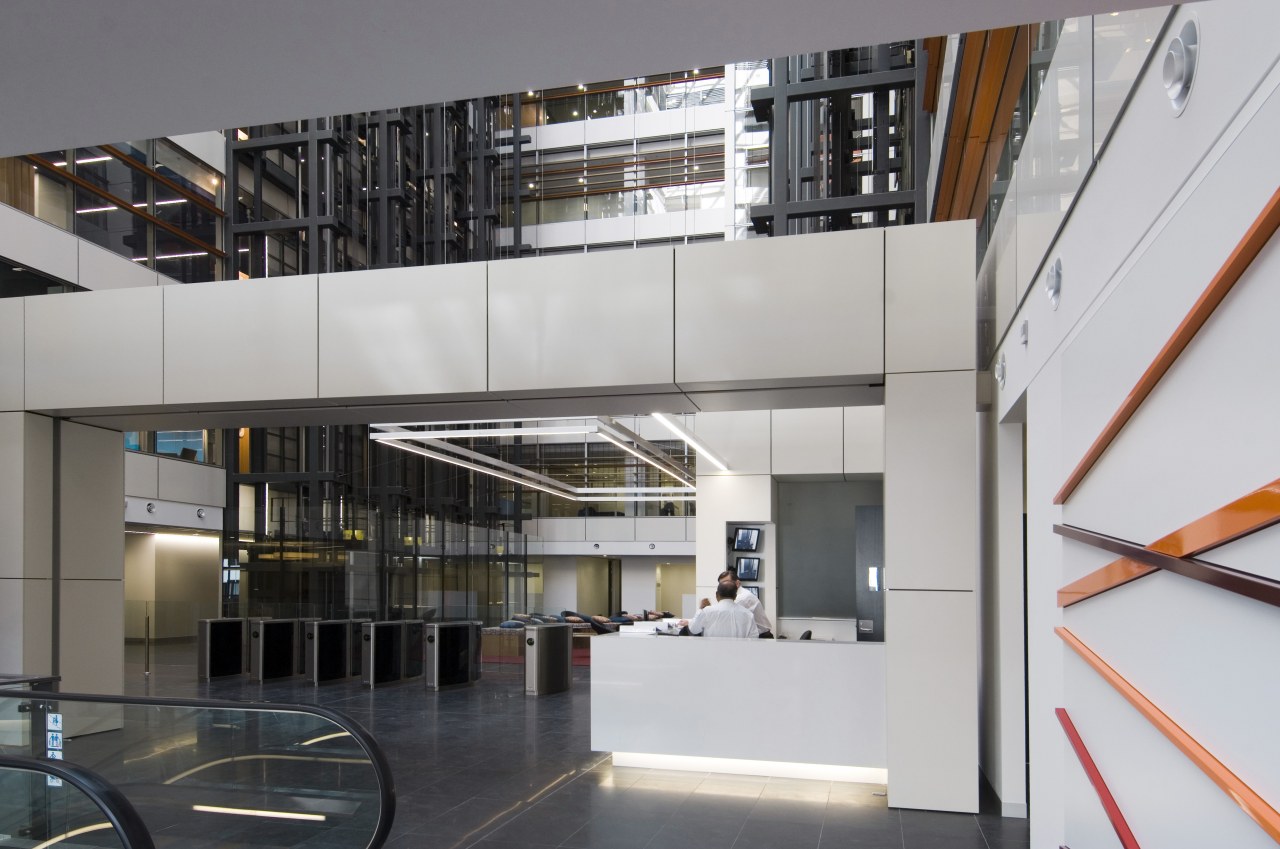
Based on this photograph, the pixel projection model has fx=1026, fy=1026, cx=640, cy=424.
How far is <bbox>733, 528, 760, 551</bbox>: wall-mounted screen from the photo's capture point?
13.1 metres

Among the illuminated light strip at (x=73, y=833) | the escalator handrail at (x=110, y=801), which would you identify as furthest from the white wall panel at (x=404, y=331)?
the escalator handrail at (x=110, y=801)

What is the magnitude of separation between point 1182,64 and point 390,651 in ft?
43.4

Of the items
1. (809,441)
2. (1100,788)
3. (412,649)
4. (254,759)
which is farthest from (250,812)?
(412,649)

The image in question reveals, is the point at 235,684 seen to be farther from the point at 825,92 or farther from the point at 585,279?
the point at 825,92

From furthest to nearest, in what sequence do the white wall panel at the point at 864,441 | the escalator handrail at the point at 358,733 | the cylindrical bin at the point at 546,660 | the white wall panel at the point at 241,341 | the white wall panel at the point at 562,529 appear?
1. the white wall panel at the point at 562,529
2. the cylindrical bin at the point at 546,660
3. the white wall panel at the point at 864,441
4. the white wall panel at the point at 241,341
5. the escalator handrail at the point at 358,733

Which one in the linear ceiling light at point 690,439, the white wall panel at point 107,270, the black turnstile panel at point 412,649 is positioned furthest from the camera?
the white wall panel at point 107,270

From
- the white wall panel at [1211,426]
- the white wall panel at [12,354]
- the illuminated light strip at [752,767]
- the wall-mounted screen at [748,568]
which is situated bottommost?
the illuminated light strip at [752,767]

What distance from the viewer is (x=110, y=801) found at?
3.77 meters

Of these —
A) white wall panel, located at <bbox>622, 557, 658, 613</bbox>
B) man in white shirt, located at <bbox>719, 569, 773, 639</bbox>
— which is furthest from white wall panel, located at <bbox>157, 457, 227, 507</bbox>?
man in white shirt, located at <bbox>719, 569, 773, 639</bbox>

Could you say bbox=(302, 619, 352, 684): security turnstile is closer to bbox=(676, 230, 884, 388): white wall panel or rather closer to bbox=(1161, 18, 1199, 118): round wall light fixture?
bbox=(676, 230, 884, 388): white wall panel

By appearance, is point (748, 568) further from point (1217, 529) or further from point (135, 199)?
point (135, 199)

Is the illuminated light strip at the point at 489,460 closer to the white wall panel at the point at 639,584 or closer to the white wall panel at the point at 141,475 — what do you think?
the white wall panel at the point at 141,475

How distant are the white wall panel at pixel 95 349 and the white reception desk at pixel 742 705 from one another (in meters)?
4.20

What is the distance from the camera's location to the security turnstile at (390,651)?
543 inches
